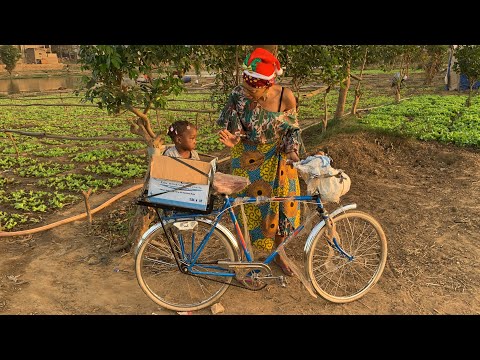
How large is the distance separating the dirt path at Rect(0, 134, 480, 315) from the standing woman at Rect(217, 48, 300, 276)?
0.64 metres

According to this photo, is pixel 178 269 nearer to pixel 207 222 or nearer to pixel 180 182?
pixel 207 222

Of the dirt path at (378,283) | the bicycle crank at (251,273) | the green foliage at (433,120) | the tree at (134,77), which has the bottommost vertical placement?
the dirt path at (378,283)

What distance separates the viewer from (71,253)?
4.21 metres

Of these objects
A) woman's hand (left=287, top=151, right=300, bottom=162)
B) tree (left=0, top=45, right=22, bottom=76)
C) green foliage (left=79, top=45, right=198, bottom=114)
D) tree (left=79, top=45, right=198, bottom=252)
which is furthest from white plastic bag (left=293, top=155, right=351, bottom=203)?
tree (left=0, top=45, right=22, bottom=76)

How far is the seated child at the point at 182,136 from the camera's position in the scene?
316cm

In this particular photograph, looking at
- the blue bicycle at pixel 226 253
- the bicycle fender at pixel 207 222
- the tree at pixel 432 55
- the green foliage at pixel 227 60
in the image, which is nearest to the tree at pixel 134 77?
the bicycle fender at pixel 207 222

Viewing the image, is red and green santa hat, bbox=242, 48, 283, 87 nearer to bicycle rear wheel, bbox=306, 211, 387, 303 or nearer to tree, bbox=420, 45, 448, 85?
bicycle rear wheel, bbox=306, 211, 387, 303

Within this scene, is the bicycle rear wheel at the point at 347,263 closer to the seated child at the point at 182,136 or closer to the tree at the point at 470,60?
the seated child at the point at 182,136

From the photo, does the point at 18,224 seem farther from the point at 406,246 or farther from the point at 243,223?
the point at 406,246

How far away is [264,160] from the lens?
336cm

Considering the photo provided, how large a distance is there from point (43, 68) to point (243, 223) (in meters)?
43.0

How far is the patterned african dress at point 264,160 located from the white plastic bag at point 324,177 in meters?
0.30

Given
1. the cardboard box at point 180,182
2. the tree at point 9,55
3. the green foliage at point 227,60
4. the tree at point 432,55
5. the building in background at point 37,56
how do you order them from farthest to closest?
the building in background at point 37,56 → the tree at point 9,55 → the tree at point 432,55 → the green foliage at point 227,60 → the cardboard box at point 180,182

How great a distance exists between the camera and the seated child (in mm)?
3160
